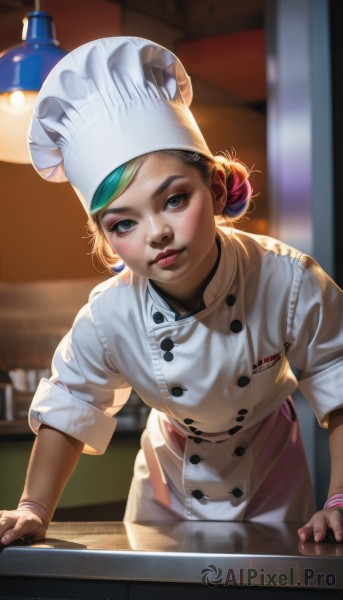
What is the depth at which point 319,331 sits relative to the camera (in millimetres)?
1223

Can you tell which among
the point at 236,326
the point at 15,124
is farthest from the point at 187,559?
the point at 15,124

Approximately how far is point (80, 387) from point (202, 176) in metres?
0.37

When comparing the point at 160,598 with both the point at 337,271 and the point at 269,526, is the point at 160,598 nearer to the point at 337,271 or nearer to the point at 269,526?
the point at 269,526

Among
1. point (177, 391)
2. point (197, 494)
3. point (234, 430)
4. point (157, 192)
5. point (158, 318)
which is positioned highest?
point (157, 192)

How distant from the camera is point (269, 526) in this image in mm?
1234

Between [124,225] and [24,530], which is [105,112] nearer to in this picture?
[124,225]

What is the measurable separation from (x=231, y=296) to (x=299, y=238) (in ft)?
2.61

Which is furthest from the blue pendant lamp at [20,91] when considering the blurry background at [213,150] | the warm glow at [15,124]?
the blurry background at [213,150]

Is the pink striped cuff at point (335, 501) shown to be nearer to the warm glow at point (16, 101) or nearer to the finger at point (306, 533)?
the finger at point (306, 533)

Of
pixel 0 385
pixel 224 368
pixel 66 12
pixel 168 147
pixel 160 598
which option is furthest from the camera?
pixel 66 12

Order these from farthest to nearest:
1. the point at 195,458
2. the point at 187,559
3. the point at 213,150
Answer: the point at 213,150 < the point at 195,458 < the point at 187,559

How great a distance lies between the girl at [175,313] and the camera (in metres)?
1.10

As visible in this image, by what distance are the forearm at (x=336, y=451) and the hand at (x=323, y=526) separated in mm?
77

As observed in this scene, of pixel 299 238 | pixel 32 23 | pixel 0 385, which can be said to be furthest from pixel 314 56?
pixel 0 385
